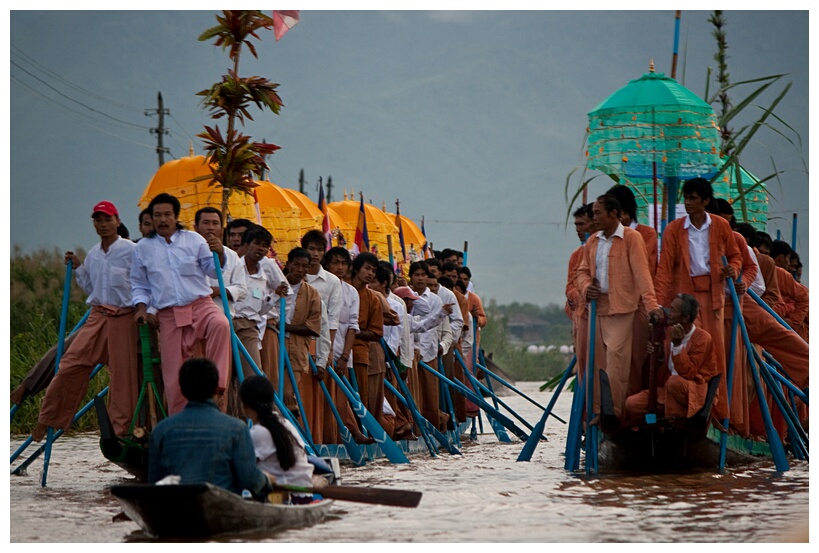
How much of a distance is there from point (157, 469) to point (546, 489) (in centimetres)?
315

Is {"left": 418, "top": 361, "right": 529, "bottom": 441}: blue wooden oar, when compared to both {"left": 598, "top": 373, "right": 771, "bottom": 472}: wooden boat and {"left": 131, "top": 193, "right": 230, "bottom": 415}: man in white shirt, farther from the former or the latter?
{"left": 131, "top": 193, "right": 230, "bottom": 415}: man in white shirt

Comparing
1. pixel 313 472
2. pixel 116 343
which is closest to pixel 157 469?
pixel 313 472

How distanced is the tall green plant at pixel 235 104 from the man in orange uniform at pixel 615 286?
268 cm

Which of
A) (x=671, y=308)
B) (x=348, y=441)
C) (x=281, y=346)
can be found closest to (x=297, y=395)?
(x=281, y=346)

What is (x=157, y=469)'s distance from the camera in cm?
711

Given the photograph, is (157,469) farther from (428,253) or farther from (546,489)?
(428,253)

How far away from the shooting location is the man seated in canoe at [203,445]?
22.8 ft

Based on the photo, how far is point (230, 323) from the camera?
9227 millimetres

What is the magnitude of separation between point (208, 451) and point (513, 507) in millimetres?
2171

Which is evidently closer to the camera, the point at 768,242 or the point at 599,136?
the point at 599,136

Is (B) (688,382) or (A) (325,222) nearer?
(B) (688,382)

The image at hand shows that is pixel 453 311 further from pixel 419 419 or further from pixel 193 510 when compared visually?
pixel 193 510

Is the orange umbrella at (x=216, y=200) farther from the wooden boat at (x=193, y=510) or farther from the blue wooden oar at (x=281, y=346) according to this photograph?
the wooden boat at (x=193, y=510)

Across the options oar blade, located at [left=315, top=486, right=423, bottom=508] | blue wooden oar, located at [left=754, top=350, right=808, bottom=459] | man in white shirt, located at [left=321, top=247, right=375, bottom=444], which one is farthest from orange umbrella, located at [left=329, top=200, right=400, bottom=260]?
oar blade, located at [left=315, top=486, right=423, bottom=508]
